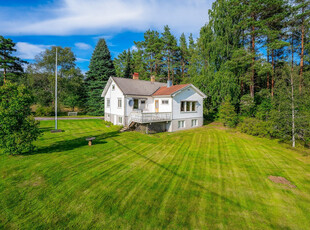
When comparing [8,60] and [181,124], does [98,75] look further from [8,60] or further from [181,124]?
[181,124]

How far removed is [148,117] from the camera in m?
17.4

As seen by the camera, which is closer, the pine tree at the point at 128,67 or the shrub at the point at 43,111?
the shrub at the point at 43,111

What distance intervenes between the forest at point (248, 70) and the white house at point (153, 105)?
4.23 m

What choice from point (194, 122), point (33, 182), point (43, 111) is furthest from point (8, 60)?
point (194, 122)

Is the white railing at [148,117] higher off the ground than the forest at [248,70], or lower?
lower

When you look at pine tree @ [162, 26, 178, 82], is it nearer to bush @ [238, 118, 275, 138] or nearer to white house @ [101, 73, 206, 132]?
white house @ [101, 73, 206, 132]

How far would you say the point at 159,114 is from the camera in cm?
1817

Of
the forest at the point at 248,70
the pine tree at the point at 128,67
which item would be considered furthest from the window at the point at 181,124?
the pine tree at the point at 128,67

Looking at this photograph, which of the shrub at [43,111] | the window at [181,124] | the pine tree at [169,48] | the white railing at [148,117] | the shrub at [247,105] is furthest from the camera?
the pine tree at [169,48]

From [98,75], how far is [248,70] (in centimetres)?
3037

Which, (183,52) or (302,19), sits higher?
(183,52)

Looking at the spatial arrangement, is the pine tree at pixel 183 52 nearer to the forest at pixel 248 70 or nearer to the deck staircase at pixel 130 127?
the forest at pixel 248 70

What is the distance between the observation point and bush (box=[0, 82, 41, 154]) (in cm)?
940

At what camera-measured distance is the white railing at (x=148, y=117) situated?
1703 centimetres
